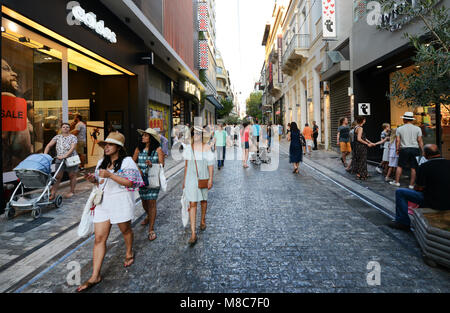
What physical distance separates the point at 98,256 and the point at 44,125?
21.5 ft

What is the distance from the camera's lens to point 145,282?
120 inches

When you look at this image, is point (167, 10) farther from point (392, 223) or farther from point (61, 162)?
point (392, 223)

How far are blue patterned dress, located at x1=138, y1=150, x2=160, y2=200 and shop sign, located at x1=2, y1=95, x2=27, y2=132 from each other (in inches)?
154

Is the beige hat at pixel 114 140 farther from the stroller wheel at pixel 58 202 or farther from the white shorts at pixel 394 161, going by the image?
the white shorts at pixel 394 161

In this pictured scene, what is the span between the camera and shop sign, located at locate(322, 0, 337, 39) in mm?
14867

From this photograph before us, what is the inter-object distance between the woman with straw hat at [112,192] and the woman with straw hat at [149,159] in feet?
3.47

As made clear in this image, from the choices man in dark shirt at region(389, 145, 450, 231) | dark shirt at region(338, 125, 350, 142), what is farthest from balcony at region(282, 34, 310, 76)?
man in dark shirt at region(389, 145, 450, 231)

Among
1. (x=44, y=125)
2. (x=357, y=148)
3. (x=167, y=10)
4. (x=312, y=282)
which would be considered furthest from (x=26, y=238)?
(x=167, y=10)

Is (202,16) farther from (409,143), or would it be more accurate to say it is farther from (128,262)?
(128,262)

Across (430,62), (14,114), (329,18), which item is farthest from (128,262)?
(329,18)

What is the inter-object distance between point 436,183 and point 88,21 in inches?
357

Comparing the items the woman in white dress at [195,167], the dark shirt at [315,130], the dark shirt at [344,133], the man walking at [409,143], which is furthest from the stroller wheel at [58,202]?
the dark shirt at [315,130]

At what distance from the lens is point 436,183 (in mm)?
3721
